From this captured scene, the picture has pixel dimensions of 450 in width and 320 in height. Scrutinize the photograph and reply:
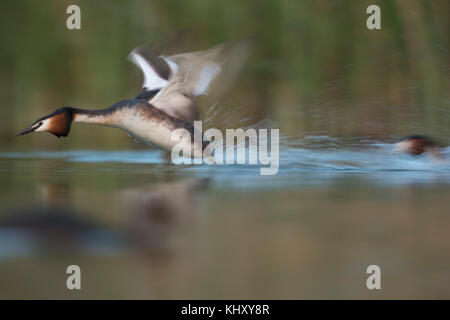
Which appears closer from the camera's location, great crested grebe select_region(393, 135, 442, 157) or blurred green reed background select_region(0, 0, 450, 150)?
great crested grebe select_region(393, 135, 442, 157)

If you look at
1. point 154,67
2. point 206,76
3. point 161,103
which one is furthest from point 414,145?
point 154,67

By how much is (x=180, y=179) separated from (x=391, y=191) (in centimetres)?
131

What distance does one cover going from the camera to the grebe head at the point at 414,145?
5.22 meters

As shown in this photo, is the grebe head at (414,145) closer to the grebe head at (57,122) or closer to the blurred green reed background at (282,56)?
the blurred green reed background at (282,56)

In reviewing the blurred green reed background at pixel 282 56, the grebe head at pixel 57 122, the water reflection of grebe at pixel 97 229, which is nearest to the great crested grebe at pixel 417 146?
the blurred green reed background at pixel 282 56

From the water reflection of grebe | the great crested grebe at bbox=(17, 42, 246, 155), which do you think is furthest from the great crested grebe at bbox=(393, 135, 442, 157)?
the water reflection of grebe

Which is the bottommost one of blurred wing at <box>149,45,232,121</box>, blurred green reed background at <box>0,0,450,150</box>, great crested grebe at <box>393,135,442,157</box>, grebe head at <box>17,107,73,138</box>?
great crested grebe at <box>393,135,442,157</box>

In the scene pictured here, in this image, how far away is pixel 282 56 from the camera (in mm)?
6527

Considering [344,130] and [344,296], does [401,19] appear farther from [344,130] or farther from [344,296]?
[344,296]

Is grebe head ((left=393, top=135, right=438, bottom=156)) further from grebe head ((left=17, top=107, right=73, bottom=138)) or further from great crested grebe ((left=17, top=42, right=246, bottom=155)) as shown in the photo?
grebe head ((left=17, top=107, right=73, bottom=138))

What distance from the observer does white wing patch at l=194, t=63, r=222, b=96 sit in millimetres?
4949

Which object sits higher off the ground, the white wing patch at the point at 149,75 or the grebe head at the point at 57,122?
the white wing patch at the point at 149,75

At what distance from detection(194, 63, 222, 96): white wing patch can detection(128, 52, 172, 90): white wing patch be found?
12.2 inches


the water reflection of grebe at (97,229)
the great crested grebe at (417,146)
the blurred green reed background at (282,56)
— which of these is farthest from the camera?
the blurred green reed background at (282,56)
